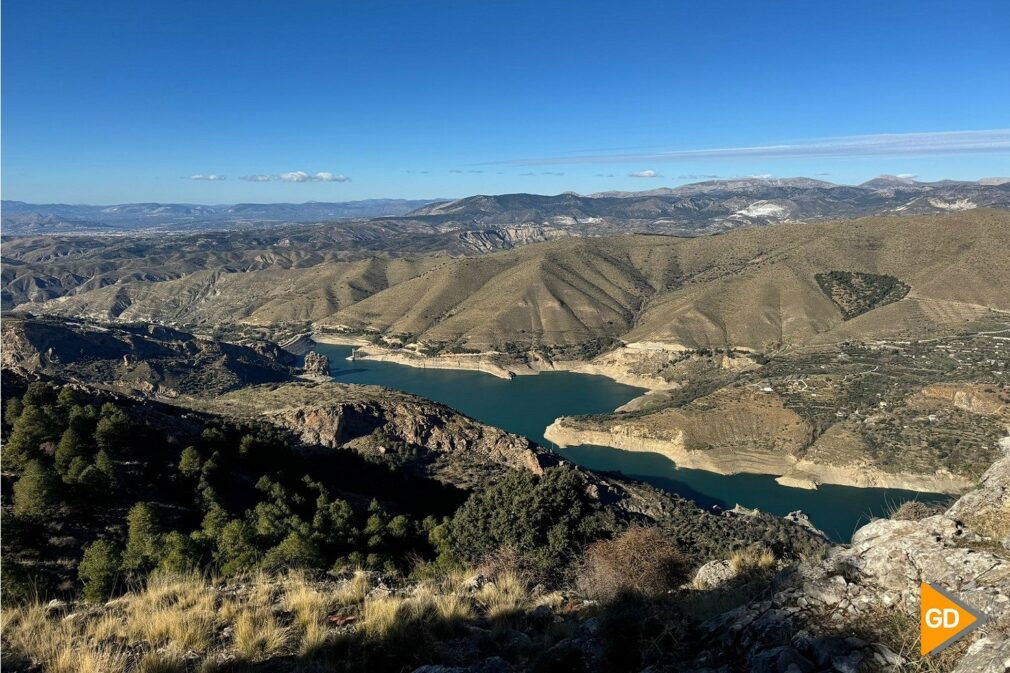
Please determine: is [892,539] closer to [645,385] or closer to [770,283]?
[645,385]

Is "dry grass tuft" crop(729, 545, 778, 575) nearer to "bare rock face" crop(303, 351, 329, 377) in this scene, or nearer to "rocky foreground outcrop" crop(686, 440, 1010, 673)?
"rocky foreground outcrop" crop(686, 440, 1010, 673)

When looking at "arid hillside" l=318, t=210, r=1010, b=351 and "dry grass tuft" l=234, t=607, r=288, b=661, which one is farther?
"arid hillside" l=318, t=210, r=1010, b=351

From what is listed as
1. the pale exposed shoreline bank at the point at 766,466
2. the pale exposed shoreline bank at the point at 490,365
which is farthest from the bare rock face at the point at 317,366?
the pale exposed shoreline bank at the point at 766,466

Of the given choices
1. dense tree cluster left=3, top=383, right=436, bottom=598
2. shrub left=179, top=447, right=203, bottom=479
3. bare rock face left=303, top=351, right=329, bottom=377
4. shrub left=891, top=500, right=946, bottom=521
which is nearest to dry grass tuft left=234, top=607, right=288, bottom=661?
dense tree cluster left=3, top=383, right=436, bottom=598

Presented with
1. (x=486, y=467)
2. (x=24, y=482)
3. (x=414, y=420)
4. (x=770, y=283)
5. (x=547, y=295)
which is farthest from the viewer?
→ (x=547, y=295)

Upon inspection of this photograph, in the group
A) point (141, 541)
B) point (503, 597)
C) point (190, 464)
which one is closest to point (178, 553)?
point (141, 541)

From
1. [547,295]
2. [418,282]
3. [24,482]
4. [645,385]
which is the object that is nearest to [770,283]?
[645,385]
